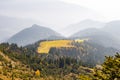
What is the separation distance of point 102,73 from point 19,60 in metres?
156

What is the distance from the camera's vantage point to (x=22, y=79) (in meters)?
117

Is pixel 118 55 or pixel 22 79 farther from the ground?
pixel 118 55

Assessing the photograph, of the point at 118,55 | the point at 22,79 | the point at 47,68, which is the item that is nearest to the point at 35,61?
the point at 47,68

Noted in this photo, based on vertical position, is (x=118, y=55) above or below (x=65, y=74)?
above

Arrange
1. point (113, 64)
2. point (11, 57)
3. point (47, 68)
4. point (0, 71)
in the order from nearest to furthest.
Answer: point (113, 64) → point (0, 71) → point (11, 57) → point (47, 68)

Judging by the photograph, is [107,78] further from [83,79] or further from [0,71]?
[0,71]

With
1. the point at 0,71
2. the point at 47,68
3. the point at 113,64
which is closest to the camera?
the point at 113,64

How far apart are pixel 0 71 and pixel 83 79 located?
85.5 m

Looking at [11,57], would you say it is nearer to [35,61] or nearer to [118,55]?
[35,61]

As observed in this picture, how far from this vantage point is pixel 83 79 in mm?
28688

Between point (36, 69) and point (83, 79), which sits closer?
point (83, 79)

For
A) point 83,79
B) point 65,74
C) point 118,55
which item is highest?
point 118,55

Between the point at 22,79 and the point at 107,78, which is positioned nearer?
the point at 107,78

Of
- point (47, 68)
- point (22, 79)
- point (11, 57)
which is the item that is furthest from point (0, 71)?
point (47, 68)
